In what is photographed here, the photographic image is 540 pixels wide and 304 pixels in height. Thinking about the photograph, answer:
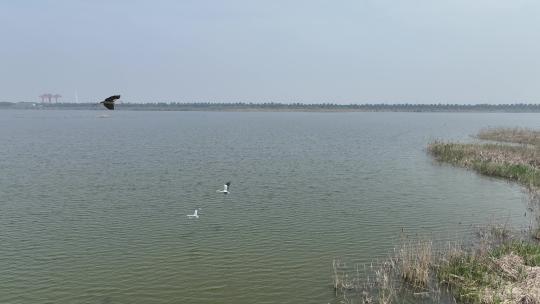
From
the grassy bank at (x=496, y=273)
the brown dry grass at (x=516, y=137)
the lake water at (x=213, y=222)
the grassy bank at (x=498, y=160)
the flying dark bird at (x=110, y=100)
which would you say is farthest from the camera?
the brown dry grass at (x=516, y=137)

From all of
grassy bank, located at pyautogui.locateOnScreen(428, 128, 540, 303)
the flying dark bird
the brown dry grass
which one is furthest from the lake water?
the brown dry grass

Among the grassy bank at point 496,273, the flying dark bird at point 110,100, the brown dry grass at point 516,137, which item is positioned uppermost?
the flying dark bird at point 110,100

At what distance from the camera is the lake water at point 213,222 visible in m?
15.8

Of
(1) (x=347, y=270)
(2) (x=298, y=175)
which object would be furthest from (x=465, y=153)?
(1) (x=347, y=270)

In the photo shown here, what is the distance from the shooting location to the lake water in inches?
620

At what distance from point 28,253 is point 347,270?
43.8 ft

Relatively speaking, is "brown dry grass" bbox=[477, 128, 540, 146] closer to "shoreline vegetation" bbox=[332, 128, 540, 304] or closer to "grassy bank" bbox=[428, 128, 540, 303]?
"grassy bank" bbox=[428, 128, 540, 303]

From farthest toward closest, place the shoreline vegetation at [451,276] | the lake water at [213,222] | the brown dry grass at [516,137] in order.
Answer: the brown dry grass at [516,137]
the lake water at [213,222]
the shoreline vegetation at [451,276]

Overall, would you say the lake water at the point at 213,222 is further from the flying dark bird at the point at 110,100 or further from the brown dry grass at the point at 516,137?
the brown dry grass at the point at 516,137

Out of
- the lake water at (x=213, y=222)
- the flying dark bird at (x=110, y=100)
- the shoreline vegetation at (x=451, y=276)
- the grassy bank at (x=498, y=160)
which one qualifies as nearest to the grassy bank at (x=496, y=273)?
the shoreline vegetation at (x=451, y=276)

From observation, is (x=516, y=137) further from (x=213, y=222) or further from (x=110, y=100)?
(x=110, y=100)

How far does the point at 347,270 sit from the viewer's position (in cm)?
1697

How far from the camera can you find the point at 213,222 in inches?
918

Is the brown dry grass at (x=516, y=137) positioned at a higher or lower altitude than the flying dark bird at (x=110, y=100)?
lower
